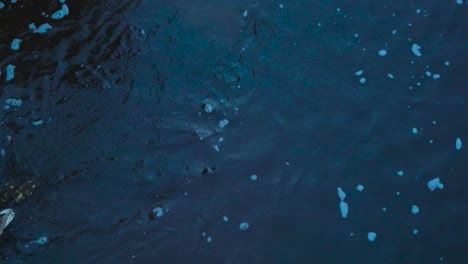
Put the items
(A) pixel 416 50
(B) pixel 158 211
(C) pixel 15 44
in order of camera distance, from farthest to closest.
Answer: (C) pixel 15 44 → (A) pixel 416 50 → (B) pixel 158 211

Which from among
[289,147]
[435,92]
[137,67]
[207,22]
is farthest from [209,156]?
[435,92]

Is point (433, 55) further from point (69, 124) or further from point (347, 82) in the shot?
point (69, 124)

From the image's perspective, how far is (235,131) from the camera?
5844 mm

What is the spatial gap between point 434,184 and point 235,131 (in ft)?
7.66

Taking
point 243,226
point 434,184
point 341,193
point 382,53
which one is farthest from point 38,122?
point 434,184

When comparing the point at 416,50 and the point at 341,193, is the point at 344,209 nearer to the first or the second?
the point at 341,193

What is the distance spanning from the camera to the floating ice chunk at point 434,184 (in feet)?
17.4

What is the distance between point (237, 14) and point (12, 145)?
348cm

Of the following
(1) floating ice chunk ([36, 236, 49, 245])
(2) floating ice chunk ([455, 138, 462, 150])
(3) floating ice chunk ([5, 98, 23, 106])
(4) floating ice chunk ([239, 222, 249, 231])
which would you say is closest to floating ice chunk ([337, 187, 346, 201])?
(4) floating ice chunk ([239, 222, 249, 231])

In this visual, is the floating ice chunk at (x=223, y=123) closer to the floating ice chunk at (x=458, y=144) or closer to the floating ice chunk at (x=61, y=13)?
the floating ice chunk at (x=458, y=144)

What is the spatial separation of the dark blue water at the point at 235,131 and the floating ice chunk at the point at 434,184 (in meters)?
0.05

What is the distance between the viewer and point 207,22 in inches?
270

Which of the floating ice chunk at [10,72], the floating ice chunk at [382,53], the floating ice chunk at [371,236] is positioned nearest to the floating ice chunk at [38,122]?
the floating ice chunk at [10,72]

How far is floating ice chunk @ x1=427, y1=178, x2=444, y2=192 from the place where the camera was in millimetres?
5289
